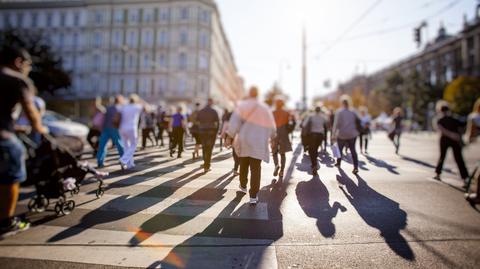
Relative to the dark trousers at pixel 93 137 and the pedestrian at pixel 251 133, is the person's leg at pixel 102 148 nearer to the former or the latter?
the dark trousers at pixel 93 137

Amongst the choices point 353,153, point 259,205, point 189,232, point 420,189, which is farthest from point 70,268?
point 353,153

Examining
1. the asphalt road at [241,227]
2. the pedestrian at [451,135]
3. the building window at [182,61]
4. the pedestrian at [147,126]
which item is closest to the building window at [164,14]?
the building window at [182,61]

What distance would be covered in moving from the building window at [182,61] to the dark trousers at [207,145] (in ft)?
154

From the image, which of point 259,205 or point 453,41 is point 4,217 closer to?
point 259,205

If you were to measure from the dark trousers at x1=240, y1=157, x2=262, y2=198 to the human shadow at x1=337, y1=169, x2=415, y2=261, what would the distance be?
1666 millimetres

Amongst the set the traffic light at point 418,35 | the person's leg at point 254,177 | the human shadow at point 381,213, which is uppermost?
the traffic light at point 418,35

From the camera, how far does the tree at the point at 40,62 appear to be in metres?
40.8

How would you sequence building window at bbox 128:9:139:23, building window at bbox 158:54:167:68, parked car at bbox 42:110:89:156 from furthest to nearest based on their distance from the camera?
building window at bbox 158:54:167:68, building window at bbox 128:9:139:23, parked car at bbox 42:110:89:156

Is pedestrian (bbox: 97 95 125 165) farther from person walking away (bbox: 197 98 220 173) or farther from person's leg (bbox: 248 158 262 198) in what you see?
person's leg (bbox: 248 158 262 198)

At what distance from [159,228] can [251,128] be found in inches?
86.7

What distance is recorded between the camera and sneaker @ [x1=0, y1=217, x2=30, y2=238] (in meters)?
3.28

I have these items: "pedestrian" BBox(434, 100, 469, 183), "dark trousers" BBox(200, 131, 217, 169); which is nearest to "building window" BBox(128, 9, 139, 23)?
"dark trousers" BBox(200, 131, 217, 169)

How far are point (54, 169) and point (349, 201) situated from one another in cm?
465

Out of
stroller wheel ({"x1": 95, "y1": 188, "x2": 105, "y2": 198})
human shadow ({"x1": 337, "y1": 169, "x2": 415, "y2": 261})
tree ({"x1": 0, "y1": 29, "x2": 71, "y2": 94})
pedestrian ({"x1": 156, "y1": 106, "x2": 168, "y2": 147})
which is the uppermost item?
tree ({"x1": 0, "y1": 29, "x2": 71, "y2": 94})
